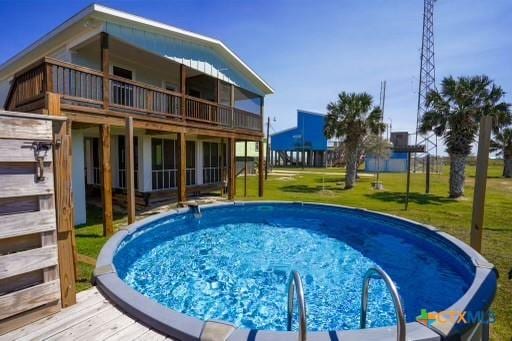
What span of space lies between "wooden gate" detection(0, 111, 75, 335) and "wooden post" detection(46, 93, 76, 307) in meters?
0.01

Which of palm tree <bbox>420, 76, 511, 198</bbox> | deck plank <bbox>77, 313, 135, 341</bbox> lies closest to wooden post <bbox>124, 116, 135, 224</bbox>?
deck plank <bbox>77, 313, 135, 341</bbox>

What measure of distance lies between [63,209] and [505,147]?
4182 centimetres

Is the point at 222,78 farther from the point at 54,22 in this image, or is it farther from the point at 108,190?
the point at 108,190

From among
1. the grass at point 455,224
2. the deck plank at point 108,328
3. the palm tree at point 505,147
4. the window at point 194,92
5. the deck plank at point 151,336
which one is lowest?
the grass at point 455,224

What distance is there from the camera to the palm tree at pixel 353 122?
20.3m

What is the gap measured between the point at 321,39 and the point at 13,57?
14.3 meters

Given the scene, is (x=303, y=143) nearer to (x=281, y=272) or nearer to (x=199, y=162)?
(x=199, y=162)

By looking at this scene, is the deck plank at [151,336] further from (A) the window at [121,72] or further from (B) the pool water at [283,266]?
(A) the window at [121,72]

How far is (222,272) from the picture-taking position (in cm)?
624

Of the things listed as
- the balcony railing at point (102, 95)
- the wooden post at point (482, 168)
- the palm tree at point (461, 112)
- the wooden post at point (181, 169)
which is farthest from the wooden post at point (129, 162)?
the palm tree at point (461, 112)

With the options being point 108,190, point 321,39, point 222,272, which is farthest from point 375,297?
point 321,39

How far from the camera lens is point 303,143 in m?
48.8

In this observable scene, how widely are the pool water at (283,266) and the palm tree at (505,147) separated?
3087 cm

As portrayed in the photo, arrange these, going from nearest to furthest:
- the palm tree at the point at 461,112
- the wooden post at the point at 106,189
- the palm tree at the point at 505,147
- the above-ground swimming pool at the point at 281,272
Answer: the above-ground swimming pool at the point at 281,272, the wooden post at the point at 106,189, the palm tree at the point at 461,112, the palm tree at the point at 505,147
